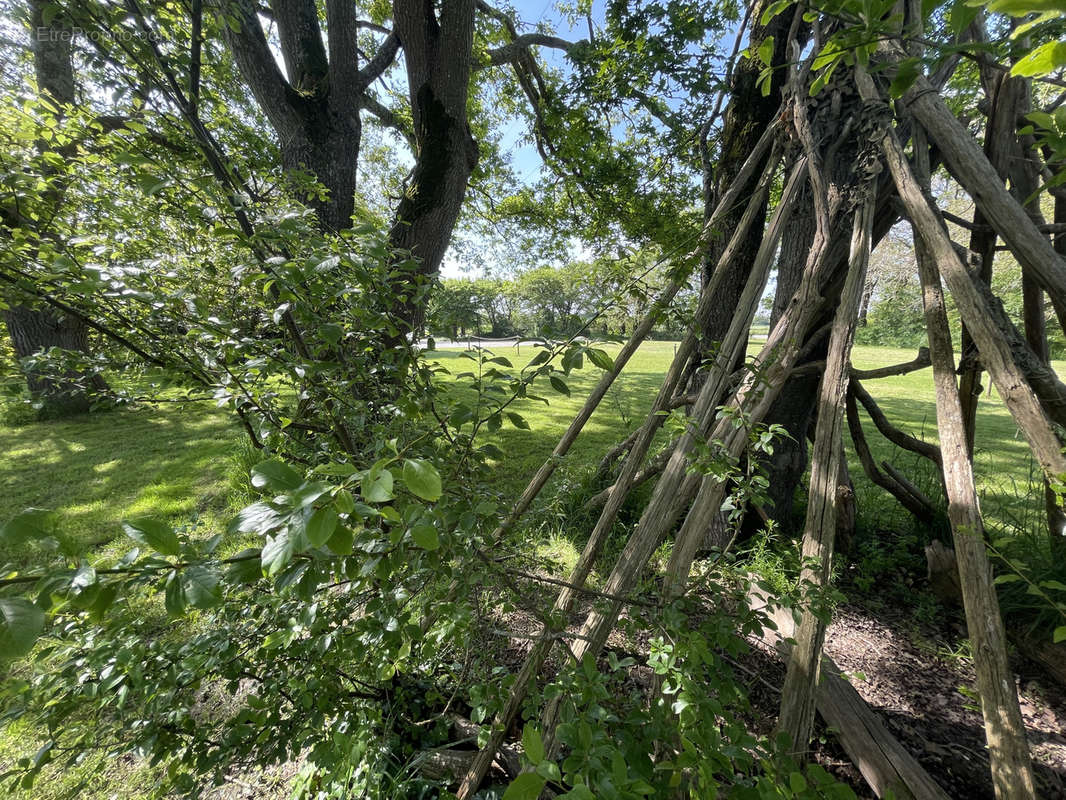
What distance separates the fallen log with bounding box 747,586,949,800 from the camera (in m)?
1.24

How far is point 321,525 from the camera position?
0.49m

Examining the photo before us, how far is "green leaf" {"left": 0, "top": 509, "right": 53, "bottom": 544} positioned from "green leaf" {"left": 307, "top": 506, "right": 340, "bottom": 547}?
30 cm

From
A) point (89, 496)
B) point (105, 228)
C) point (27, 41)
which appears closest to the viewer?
point (105, 228)

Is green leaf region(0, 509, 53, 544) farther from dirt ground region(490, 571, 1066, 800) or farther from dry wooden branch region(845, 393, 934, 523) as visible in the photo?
dry wooden branch region(845, 393, 934, 523)

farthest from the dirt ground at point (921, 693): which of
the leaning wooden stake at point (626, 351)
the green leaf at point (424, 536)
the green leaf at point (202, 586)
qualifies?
the green leaf at point (202, 586)

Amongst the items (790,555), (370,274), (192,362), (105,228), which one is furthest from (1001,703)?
(105,228)

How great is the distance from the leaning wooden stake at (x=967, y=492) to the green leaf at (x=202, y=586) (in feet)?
5.26

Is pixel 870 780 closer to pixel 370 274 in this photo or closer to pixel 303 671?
pixel 303 671

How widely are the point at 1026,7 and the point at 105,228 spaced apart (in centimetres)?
259

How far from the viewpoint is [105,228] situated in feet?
5.32

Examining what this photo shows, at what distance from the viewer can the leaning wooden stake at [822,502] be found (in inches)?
42.3

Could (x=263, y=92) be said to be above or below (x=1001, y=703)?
above

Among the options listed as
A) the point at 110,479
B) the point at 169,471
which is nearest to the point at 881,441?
the point at 169,471

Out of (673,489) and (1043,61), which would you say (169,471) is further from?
(1043,61)
